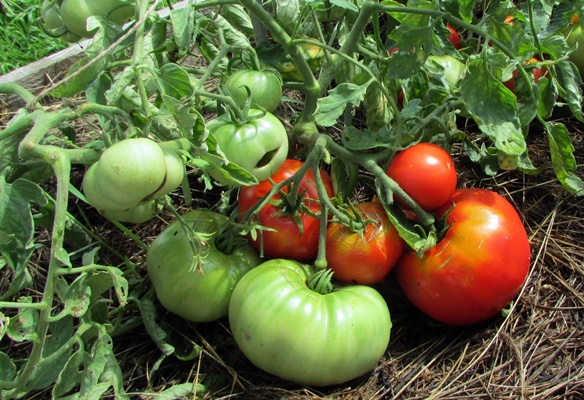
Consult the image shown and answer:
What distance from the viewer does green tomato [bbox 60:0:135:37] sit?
1163 millimetres

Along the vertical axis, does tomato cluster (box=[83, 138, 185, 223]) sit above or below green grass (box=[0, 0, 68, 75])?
above

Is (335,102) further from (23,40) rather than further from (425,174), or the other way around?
(23,40)

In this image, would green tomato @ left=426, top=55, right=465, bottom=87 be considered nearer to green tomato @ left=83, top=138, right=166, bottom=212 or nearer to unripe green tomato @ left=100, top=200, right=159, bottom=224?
unripe green tomato @ left=100, top=200, right=159, bottom=224

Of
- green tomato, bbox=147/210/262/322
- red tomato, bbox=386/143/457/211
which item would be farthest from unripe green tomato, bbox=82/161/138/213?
red tomato, bbox=386/143/457/211

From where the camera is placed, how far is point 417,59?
4.18ft

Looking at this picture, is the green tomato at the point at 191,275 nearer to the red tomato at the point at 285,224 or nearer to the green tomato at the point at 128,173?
the red tomato at the point at 285,224

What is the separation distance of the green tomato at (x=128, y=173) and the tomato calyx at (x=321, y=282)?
1.57 feet

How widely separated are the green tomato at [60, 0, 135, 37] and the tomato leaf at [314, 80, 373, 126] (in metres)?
0.42

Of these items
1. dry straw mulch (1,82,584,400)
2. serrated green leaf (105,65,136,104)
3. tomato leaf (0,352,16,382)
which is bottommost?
dry straw mulch (1,82,584,400)

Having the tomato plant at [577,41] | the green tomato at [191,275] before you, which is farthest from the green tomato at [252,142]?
the tomato plant at [577,41]

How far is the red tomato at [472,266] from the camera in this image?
1.32m

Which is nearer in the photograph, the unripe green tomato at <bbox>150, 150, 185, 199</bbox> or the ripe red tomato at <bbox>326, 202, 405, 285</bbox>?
the unripe green tomato at <bbox>150, 150, 185, 199</bbox>

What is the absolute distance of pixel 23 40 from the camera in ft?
7.84

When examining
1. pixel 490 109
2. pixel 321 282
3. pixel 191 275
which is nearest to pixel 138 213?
pixel 191 275
